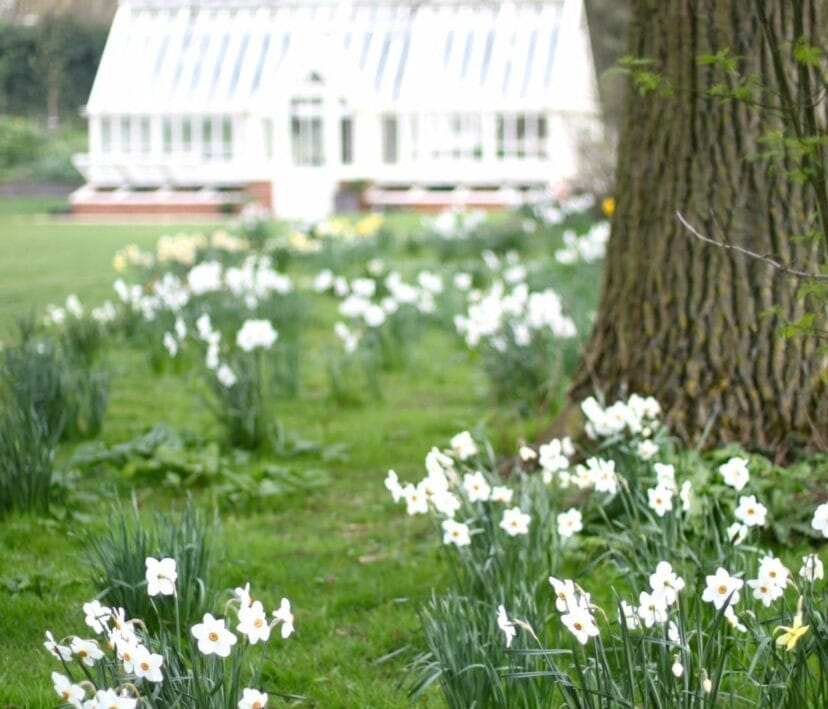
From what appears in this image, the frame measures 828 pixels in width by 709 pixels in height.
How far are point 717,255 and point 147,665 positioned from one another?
2.53 m

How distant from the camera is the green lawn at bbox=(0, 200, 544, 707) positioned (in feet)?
9.56

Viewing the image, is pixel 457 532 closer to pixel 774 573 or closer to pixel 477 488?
pixel 477 488

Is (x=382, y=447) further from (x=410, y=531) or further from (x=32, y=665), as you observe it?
(x=32, y=665)

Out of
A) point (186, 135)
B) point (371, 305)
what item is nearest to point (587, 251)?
point (371, 305)

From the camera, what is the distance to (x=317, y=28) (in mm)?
31062

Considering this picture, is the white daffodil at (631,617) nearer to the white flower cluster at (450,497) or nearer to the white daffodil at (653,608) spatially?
the white daffodil at (653,608)

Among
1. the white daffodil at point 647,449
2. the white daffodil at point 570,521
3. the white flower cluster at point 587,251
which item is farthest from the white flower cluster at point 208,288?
the white daffodil at point 570,521

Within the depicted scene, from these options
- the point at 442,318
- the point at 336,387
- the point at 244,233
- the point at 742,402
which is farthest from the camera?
the point at 244,233

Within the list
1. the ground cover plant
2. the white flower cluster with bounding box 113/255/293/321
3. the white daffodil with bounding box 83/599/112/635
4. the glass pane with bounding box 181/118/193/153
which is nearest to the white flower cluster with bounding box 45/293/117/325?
the ground cover plant

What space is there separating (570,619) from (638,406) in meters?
1.52

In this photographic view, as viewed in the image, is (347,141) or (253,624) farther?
(347,141)

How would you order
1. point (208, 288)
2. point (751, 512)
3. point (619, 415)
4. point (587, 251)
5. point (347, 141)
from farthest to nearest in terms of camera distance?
point (347, 141), point (587, 251), point (208, 288), point (619, 415), point (751, 512)

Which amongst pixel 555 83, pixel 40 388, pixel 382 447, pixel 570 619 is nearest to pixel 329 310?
pixel 382 447

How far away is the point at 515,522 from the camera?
286cm
